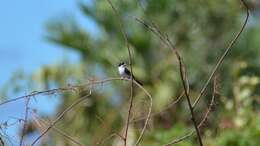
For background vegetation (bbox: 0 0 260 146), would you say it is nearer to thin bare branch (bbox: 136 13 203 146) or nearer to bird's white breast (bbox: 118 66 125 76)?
bird's white breast (bbox: 118 66 125 76)

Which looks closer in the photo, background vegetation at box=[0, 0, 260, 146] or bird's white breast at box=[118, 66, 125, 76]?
bird's white breast at box=[118, 66, 125, 76]

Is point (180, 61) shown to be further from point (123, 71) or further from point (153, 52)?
point (153, 52)

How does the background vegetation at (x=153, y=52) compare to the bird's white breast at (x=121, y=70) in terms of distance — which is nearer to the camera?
the bird's white breast at (x=121, y=70)

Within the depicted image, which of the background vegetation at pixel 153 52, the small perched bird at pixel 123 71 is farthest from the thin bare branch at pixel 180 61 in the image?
the background vegetation at pixel 153 52

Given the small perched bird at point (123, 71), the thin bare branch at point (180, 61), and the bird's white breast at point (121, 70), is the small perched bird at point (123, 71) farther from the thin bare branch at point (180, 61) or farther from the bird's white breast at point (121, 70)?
the thin bare branch at point (180, 61)

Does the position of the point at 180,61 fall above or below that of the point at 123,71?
above

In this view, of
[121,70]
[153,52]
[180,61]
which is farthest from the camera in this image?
[153,52]

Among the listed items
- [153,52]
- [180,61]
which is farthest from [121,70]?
[153,52]

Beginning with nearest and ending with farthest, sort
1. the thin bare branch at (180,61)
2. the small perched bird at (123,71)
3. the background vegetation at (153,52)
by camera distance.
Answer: the thin bare branch at (180,61) → the small perched bird at (123,71) → the background vegetation at (153,52)

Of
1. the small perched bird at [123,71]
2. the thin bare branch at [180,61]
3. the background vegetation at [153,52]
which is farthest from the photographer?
the background vegetation at [153,52]

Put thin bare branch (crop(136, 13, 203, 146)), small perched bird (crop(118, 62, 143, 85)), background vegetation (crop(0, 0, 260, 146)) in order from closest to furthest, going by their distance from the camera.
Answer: thin bare branch (crop(136, 13, 203, 146)) → small perched bird (crop(118, 62, 143, 85)) → background vegetation (crop(0, 0, 260, 146))

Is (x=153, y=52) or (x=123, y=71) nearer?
(x=123, y=71)

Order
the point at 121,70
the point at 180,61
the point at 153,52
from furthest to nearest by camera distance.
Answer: the point at 153,52 < the point at 121,70 < the point at 180,61

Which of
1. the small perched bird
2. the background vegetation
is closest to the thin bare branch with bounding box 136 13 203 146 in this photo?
the small perched bird
